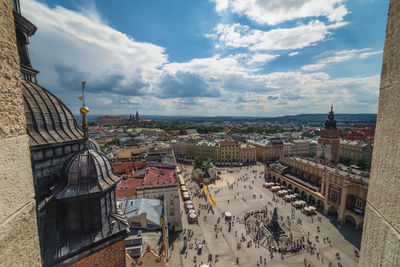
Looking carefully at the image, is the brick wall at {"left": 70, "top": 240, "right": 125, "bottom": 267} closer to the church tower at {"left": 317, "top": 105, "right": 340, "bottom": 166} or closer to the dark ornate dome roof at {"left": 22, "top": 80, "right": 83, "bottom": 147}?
the dark ornate dome roof at {"left": 22, "top": 80, "right": 83, "bottom": 147}

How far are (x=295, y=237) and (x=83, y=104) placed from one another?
118 feet

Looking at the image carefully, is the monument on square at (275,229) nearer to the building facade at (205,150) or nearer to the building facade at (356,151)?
the building facade at (205,150)

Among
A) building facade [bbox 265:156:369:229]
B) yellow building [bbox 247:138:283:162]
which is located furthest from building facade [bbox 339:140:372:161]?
building facade [bbox 265:156:369:229]

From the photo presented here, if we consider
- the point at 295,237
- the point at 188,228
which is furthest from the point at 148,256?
the point at 295,237

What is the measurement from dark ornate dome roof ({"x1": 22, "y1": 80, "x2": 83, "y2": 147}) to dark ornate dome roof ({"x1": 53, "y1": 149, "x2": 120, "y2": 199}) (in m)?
1.75

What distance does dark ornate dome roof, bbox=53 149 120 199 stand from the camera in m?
9.66

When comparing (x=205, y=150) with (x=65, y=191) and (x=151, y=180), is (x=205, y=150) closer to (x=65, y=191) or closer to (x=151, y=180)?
(x=151, y=180)

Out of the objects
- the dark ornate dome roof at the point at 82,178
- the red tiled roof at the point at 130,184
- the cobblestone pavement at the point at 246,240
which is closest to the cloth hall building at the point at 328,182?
the cobblestone pavement at the point at 246,240

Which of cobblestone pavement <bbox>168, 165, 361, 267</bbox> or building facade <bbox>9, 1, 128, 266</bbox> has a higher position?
building facade <bbox>9, 1, 128, 266</bbox>

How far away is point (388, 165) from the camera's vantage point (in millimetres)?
2342

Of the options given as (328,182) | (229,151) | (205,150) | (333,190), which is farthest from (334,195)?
(205,150)

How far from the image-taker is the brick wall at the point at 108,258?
9.73 metres

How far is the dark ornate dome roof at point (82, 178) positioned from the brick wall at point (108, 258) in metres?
3.28

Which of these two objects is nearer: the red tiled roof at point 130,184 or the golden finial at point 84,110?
the golden finial at point 84,110
